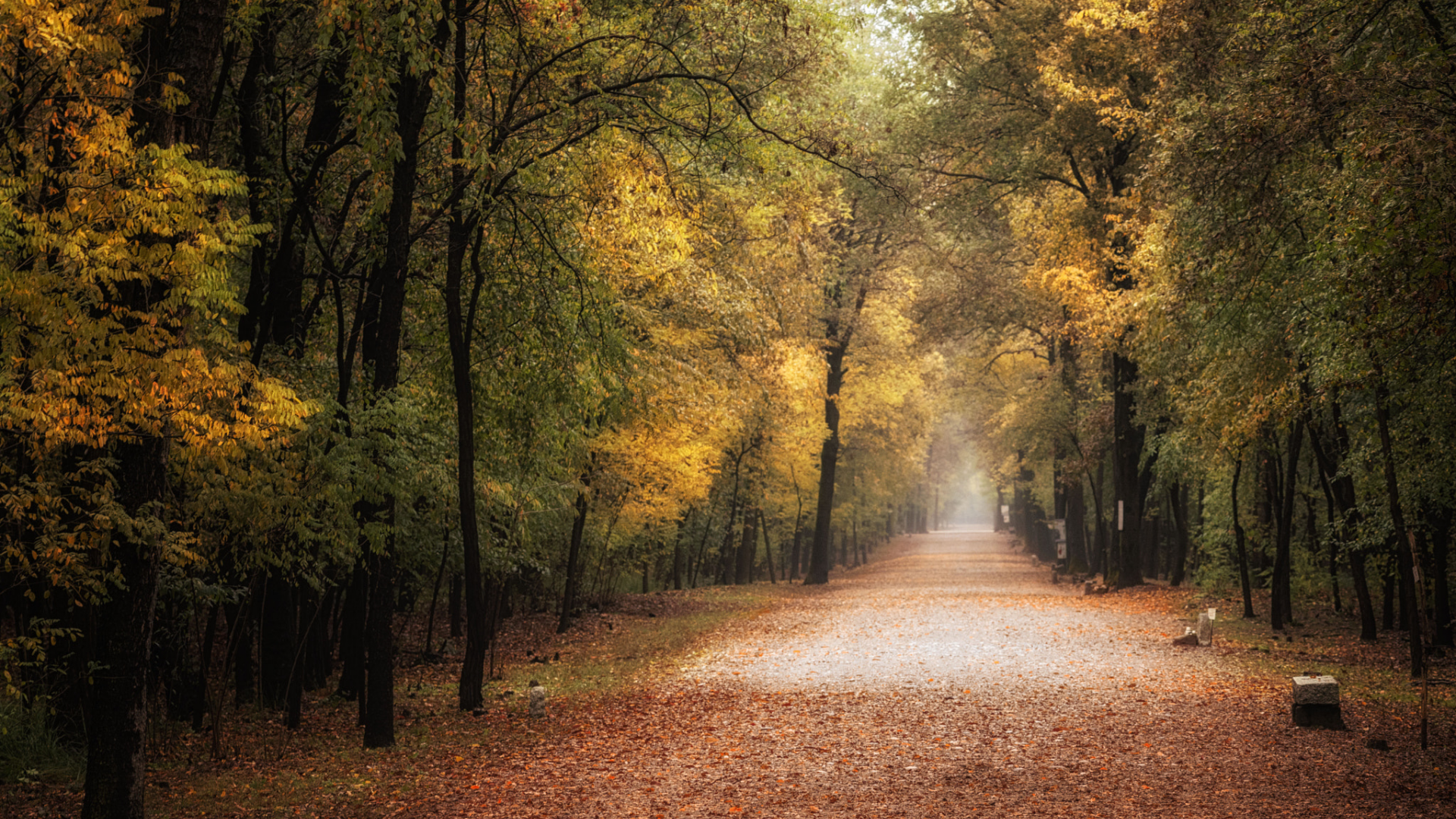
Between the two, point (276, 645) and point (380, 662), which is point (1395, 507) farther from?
point (276, 645)

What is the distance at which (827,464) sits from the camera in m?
31.2

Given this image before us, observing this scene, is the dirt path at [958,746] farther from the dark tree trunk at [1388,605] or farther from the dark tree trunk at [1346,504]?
the dark tree trunk at [1388,605]

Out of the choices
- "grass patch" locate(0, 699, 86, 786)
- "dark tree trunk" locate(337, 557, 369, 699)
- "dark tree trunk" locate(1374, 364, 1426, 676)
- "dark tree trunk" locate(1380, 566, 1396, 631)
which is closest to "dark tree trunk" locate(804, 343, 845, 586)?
"dark tree trunk" locate(1380, 566, 1396, 631)

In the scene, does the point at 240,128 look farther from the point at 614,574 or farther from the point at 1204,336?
the point at 614,574

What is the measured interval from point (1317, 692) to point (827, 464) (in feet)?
72.1

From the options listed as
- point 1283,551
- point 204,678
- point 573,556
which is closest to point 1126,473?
point 1283,551

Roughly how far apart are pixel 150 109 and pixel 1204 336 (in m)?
12.6

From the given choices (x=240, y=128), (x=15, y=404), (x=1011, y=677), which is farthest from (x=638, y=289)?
(x=15, y=404)

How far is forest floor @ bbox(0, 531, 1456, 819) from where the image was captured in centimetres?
762

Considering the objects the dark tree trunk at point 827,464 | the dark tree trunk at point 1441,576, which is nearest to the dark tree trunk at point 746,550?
the dark tree trunk at point 827,464

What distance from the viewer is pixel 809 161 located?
1392cm

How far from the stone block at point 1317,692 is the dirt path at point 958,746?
0.31 m

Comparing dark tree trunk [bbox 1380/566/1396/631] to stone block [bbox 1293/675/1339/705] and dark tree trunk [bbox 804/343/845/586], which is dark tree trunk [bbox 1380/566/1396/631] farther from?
dark tree trunk [bbox 804/343/845/586]

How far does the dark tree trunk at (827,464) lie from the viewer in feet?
100
